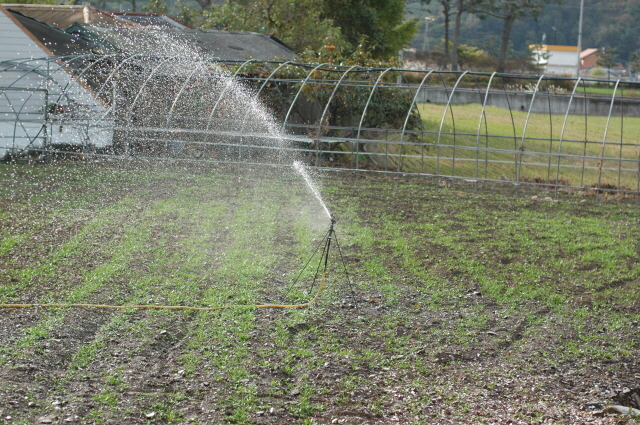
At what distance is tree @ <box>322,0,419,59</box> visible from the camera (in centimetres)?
2784

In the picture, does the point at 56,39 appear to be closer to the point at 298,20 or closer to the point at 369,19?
the point at 298,20

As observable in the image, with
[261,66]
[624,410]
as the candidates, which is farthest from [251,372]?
[261,66]

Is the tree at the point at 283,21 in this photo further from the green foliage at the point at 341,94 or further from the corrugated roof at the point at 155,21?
the green foliage at the point at 341,94

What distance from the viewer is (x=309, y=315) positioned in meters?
6.88

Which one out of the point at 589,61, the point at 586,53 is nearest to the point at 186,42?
the point at 586,53

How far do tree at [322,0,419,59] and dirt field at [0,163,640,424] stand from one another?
55.8 feet

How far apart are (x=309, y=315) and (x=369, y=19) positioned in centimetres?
2330

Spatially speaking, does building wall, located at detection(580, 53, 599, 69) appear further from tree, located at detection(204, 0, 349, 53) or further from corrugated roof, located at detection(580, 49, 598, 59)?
tree, located at detection(204, 0, 349, 53)

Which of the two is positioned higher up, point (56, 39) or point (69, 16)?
point (69, 16)

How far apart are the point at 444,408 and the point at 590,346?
2008 millimetres

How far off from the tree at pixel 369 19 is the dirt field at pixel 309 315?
17021mm

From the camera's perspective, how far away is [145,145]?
17.5m

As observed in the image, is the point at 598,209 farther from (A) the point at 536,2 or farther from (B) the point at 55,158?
(A) the point at 536,2

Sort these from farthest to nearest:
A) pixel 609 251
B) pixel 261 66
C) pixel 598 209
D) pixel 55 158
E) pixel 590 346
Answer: pixel 261 66 → pixel 55 158 → pixel 598 209 → pixel 609 251 → pixel 590 346
